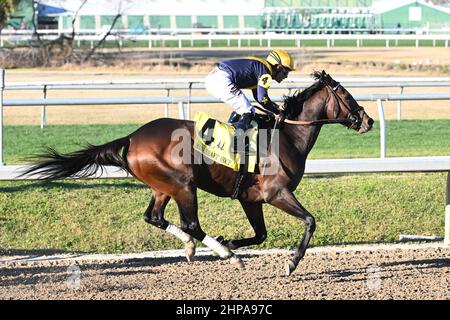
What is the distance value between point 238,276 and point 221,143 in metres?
0.97

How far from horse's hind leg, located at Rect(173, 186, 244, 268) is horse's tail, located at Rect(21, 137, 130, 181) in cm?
49

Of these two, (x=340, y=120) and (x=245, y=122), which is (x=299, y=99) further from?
(x=245, y=122)

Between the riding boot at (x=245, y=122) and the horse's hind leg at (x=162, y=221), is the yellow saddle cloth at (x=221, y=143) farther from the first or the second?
the horse's hind leg at (x=162, y=221)

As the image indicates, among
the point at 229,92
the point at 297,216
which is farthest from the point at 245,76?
the point at 297,216

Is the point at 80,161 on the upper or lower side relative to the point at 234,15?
lower

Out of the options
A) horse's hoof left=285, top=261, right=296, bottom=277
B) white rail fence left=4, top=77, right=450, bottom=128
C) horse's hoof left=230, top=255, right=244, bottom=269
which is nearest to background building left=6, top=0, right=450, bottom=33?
white rail fence left=4, top=77, right=450, bottom=128

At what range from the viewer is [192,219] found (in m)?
6.79

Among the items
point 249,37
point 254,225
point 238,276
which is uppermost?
point 249,37

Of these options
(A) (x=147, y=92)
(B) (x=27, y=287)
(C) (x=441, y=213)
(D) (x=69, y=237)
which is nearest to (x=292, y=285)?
(B) (x=27, y=287)

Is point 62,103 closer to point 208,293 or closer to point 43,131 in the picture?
point 208,293

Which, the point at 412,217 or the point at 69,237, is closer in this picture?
the point at 69,237

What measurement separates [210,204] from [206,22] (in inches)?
1919

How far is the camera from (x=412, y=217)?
9.17m

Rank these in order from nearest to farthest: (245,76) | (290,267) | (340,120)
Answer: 1. (290,267)
2. (245,76)
3. (340,120)
